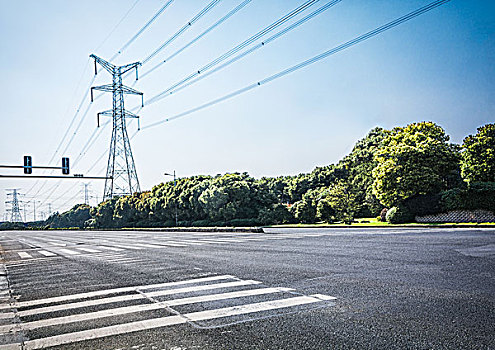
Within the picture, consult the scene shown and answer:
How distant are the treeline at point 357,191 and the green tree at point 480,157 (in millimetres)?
93

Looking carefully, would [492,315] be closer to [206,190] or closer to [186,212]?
[206,190]

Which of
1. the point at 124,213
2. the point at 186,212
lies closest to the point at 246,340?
the point at 186,212

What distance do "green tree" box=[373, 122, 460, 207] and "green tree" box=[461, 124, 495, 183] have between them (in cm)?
114

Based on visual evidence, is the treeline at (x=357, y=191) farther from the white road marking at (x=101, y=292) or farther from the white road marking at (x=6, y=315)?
the white road marking at (x=6, y=315)

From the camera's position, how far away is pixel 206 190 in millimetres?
64750

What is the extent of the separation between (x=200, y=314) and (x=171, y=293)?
5.94 feet

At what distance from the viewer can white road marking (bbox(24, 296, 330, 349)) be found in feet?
16.1

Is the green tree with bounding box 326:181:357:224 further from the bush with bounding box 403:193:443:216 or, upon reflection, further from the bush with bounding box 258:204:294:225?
the bush with bounding box 258:204:294:225

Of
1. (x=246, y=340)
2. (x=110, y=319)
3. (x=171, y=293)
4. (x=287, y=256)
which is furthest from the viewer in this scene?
(x=287, y=256)

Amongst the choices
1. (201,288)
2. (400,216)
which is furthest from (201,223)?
(201,288)

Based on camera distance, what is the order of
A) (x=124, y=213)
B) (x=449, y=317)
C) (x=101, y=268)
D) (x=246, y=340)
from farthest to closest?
1. (x=124, y=213)
2. (x=101, y=268)
3. (x=449, y=317)
4. (x=246, y=340)

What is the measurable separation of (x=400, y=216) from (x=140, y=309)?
37.8 m

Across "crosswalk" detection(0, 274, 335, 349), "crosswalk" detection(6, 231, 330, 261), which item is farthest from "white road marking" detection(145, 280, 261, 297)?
"crosswalk" detection(6, 231, 330, 261)

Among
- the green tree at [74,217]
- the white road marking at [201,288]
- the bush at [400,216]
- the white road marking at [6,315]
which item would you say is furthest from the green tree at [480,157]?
the green tree at [74,217]
